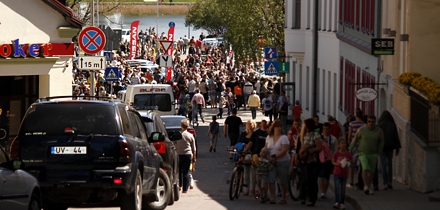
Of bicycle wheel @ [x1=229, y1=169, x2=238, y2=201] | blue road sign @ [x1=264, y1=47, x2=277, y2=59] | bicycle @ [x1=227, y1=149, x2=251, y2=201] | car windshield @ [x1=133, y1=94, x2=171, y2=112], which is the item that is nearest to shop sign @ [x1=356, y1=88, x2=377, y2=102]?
bicycle @ [x1=227, y1=149, x2=251, y2=201]

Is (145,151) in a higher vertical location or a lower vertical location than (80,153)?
lower

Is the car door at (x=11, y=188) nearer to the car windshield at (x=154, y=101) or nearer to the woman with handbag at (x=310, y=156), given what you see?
the woman with handbag at (x=310, y=156)

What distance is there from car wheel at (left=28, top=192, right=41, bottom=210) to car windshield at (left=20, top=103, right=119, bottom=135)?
1.30 metres

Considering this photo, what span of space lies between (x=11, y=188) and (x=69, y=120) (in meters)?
2.51

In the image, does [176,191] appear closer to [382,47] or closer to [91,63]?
[91,63]

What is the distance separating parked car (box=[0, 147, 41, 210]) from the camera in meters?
13.3

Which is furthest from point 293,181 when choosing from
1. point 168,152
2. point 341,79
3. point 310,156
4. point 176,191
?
point 341,79

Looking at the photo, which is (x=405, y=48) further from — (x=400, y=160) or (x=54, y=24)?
(x=54, y=24)

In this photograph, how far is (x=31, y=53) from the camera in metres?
32.2

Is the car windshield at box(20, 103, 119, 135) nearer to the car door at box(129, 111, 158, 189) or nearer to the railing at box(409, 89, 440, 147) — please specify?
the car door at box(129, 111, 158, 189)

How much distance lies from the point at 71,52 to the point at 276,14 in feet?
99.2

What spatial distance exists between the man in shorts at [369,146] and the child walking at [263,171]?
2.00 metres

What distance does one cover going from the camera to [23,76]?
32750mm

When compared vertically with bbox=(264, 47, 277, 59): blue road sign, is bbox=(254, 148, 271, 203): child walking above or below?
below
